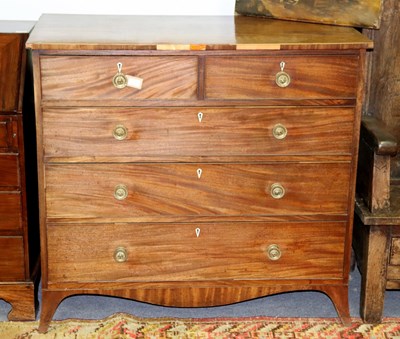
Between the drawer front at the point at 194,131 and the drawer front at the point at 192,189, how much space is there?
6 centimetres

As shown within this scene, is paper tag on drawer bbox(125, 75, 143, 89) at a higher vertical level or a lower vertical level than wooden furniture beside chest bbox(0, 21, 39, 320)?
higher

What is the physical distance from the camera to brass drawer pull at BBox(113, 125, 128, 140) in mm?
2689

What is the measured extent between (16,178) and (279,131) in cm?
92

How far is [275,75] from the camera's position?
267cm

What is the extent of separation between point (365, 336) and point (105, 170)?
44.0 inches

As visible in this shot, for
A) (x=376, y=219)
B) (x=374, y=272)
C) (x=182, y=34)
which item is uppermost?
(x=182, y=34)

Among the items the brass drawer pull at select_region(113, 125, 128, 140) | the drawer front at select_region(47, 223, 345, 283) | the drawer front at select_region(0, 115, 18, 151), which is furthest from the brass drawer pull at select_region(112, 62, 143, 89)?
the drawer front at select_region(47, 223, 345, 283)

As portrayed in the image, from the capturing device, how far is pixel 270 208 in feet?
9.32

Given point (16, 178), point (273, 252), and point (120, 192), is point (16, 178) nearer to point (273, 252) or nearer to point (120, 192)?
point (120, 192)

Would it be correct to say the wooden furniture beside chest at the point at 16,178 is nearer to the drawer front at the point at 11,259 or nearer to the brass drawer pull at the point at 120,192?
the drawer front at the point at 11,259

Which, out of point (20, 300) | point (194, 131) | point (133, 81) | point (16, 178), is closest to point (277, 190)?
point (194, 131)

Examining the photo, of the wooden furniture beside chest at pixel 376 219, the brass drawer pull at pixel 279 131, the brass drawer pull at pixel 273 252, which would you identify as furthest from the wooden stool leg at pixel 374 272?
the brass drawer pull at pixel 279 131

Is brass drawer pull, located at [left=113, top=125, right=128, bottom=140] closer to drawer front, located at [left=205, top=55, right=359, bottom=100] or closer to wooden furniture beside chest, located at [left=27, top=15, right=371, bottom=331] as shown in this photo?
wooden furniture beside chest, located at [left=27, top=15, right=371, bottom=331]

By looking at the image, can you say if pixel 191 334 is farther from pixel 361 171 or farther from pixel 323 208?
pixel 361 171
